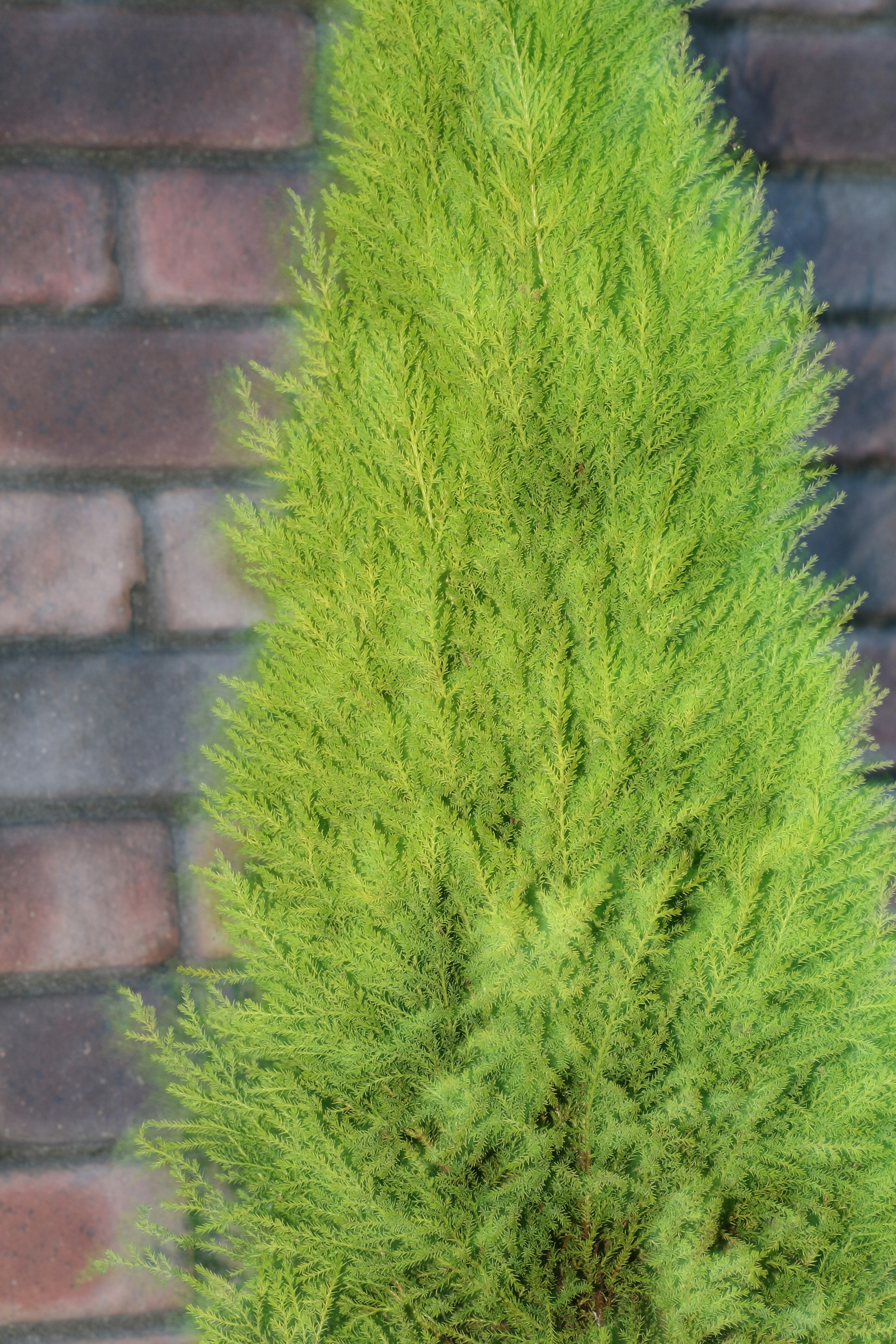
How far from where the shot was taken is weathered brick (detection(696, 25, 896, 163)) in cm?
85

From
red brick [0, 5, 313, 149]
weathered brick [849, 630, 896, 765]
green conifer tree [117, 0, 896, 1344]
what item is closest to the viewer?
green conifer tree [117, 0, 896, 1344]

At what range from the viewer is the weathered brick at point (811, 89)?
850mm

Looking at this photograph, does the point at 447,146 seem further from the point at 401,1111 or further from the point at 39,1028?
the point at 39,1028

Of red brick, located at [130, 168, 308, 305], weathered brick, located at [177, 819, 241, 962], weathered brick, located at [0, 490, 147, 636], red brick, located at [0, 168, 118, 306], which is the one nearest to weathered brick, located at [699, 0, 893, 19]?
red brick, located at [130, 168, 308, 305]

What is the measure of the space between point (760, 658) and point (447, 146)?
1.07 ft

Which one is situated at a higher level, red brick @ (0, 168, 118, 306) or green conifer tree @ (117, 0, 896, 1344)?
red brick @ (0, 168, 118, 306)

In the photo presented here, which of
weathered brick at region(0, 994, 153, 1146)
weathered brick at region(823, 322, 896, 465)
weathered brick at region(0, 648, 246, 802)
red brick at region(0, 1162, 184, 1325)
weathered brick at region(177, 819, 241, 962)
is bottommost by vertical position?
red brick at region(0, 1162, 184, 1325)

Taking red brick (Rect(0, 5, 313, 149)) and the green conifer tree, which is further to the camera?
red brick (Rect(0, 5, 313, 149))

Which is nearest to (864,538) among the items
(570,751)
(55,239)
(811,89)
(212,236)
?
(811,89)

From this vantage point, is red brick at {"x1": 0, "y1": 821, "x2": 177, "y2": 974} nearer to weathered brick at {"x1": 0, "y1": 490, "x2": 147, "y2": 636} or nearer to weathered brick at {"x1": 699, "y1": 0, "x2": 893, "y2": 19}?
Answer: weathered brick at {"x1": 0, "y1": 490, "x2": 147, "y2": 636}

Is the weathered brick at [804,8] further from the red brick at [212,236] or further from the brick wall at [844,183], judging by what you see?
the red brick at [212,236]

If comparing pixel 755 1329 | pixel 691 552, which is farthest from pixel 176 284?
pixel 755 1329

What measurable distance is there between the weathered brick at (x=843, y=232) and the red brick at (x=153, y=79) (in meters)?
0.41

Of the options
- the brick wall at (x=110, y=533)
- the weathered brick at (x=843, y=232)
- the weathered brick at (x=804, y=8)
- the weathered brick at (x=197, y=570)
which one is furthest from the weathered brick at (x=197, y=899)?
the weathered brick at (x=804, y=8)
